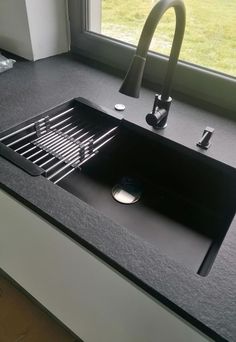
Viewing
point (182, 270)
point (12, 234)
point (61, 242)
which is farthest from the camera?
point (12, 234)

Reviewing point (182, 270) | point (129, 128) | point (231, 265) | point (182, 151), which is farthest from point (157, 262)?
point (129, 128)

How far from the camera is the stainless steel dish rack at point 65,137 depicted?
0.95m

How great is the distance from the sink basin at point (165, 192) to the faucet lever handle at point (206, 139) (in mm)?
37

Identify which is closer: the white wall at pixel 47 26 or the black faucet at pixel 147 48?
the black faucet at pixel 147 48

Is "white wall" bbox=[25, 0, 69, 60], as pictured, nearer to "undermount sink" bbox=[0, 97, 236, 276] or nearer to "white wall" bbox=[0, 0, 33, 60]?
"white wall" bbox=[0, 0, 33, 60]

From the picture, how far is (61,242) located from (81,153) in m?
0.35

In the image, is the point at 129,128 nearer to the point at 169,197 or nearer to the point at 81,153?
the point at 81,153

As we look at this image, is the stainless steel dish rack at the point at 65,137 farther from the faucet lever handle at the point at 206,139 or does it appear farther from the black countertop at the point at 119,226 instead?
the faucet lever handle at the point at 206,139

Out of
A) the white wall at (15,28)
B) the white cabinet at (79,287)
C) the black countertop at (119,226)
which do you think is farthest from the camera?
the white wall at (15,28)

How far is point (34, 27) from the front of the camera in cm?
121

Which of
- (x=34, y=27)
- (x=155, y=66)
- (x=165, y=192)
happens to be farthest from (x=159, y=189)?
(x=34, y=27)

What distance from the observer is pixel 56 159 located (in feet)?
3.20

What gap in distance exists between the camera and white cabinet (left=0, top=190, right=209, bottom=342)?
65cm

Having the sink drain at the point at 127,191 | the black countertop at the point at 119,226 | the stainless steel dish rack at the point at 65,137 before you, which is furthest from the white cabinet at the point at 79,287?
the sink drain at the point at 127,191
